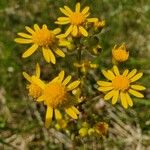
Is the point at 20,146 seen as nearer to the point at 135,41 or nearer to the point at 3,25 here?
the point at 3,25

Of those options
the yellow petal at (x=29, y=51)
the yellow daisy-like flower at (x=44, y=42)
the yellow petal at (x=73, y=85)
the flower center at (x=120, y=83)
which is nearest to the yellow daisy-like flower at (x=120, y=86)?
the flower center at (x=120, y=83)

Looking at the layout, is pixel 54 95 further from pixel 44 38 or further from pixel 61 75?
pixel 44 38

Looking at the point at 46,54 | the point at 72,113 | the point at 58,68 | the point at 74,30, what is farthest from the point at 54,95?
the point at 58,68

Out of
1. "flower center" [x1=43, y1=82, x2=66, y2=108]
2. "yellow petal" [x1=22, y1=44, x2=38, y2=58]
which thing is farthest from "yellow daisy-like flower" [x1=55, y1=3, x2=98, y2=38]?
"flower center" [x1=43, y1=82, x2=66, y2=108]

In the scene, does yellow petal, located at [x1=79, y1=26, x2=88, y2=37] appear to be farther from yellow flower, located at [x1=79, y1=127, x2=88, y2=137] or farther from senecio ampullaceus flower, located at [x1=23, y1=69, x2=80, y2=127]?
yellow flower, located at [x1=79, y1=127, x2=88, y2=137]

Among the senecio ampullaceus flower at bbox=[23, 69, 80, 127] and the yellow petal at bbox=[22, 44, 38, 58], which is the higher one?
the yellow petal at bbox=[22, 44, 38, 58]

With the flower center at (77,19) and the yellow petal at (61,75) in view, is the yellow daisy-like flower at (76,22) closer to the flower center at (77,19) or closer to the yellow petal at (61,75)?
the flower center at (77,19)
